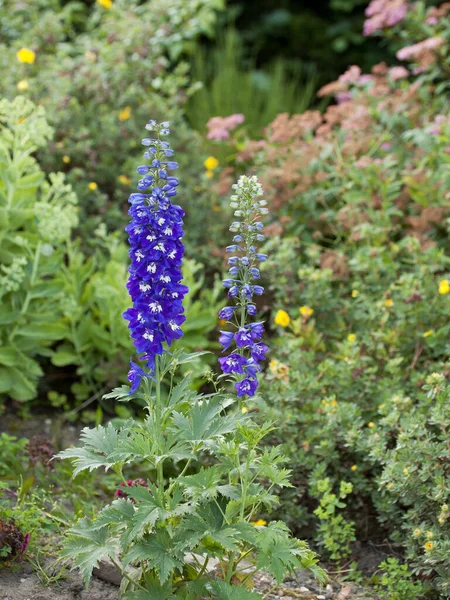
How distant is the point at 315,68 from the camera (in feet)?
25.8

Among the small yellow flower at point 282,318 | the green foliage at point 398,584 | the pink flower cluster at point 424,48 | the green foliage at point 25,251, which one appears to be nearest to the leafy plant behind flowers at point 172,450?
the green foliage at point 398,584

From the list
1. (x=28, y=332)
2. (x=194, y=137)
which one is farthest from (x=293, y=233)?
(x=28, y=332)

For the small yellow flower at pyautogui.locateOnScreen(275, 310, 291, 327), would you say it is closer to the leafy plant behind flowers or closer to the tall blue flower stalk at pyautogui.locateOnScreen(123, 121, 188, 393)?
the leafy plant behind flowers

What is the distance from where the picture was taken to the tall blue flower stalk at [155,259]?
2117 mm

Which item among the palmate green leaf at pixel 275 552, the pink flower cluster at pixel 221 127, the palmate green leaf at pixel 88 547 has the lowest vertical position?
the palmate green leaf at pixel 88 547

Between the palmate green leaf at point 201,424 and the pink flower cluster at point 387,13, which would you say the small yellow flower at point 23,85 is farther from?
the palmate green leaf at point 201,424

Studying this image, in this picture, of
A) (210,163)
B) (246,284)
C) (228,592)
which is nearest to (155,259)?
(246,284)

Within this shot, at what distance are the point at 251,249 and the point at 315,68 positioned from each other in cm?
606

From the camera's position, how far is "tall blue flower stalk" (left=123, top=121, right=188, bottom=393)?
2117mm

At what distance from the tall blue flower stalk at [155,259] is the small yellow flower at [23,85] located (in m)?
2.58

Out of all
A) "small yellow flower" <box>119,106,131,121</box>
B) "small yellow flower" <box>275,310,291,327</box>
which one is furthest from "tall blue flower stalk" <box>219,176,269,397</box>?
"small yellow flower" <box>119,106,131,121</box>

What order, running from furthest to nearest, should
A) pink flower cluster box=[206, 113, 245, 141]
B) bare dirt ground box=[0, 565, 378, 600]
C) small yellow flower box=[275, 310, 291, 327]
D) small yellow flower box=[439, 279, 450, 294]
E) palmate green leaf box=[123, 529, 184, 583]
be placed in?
pink flower cluster box=[206, 113, 245, 141] < small yellow flower box=[275, 310, 291, 327] < small yellow flower box=[439, 279, 450, 294] < bare dirt ground box=[0, 565, 378, 600] < palmate green leaf box=[123, 529, 184, 583]

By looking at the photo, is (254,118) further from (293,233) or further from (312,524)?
(312,524)

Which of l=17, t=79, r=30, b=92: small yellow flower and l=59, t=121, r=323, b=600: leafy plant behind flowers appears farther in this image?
l=17, t=79, r=30, b=92: small yellow flower
